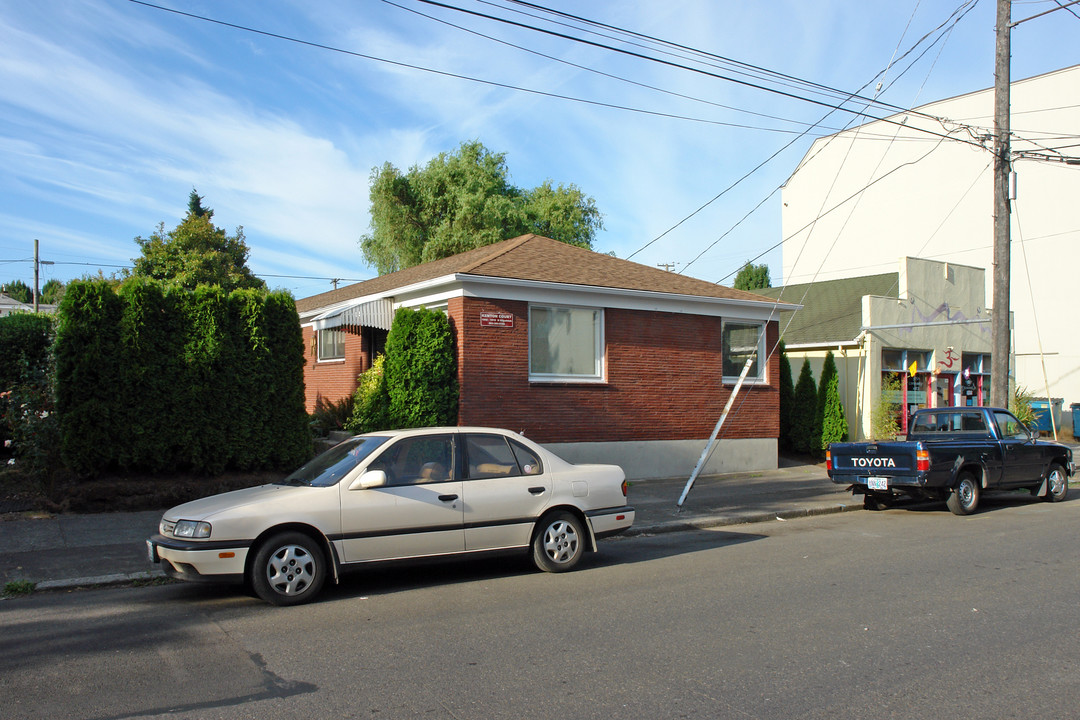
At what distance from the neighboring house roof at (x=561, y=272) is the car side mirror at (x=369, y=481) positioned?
23.6 feet

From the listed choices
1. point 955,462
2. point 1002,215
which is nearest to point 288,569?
point 955,462

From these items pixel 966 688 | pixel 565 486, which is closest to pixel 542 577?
pixel 565 486

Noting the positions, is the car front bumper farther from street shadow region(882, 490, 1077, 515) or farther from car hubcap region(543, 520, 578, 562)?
street shadow region(882, 490, 1077, 515)

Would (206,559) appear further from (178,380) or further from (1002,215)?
(1002,215)

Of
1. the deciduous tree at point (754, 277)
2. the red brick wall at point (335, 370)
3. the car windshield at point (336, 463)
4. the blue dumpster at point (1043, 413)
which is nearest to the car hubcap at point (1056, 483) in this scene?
the car windshield at point (336, 463)

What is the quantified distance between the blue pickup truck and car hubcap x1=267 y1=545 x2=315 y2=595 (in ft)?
29.4

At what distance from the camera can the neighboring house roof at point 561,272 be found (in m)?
15.2

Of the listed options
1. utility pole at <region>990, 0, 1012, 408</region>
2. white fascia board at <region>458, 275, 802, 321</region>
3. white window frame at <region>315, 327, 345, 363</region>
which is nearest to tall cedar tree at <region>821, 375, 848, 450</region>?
white fascia board at <region>458, 275, 802, 321</region>

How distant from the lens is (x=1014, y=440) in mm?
13602

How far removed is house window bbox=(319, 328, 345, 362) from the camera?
64.4 ft

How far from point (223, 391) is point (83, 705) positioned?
26.2 feet

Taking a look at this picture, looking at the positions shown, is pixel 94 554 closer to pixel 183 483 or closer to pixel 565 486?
pixel 183 483

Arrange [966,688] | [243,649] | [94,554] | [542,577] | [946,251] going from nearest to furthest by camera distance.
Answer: [966,688]
[243,649]
[542,577]
[94,554]
[946,251]

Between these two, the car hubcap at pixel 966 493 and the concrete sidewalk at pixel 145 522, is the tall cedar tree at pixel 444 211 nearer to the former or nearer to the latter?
the concrete sidewalk at pixel 145 522
